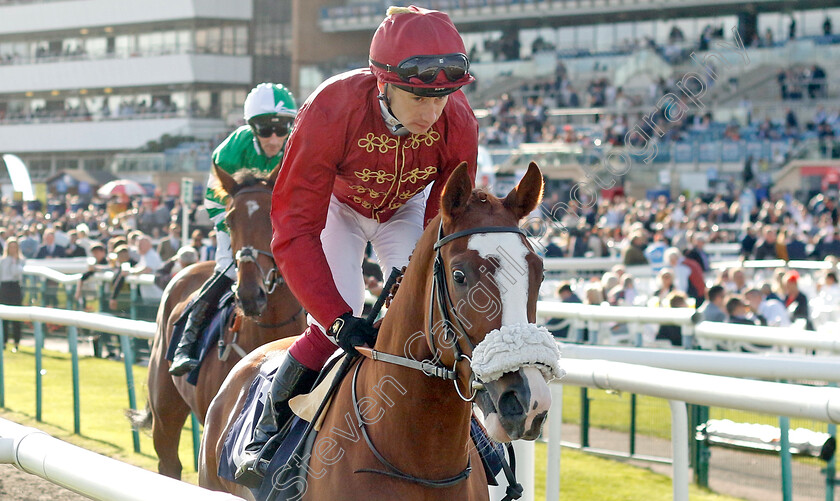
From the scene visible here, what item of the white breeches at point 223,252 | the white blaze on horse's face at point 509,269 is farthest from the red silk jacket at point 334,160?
the white breeches at point 223,252

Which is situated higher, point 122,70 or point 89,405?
point 122,70

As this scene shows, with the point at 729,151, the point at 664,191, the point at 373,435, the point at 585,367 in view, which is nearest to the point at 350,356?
the point at 373,435

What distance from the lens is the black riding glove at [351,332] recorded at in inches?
102

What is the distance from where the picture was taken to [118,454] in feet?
21.7

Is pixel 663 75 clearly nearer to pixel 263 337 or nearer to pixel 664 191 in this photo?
pixel 664 191

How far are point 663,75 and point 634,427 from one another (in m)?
23.6

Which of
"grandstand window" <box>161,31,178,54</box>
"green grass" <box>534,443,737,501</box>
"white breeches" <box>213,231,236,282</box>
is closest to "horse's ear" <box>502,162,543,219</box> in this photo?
"white breeches" <box>213,231,236,282</box>

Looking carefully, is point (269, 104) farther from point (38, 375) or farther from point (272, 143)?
point (38, 375)

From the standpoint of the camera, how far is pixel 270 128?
16.1ft

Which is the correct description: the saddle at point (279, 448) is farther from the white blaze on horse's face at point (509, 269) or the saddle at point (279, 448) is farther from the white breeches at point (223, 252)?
the white breeches at point (223, 252)

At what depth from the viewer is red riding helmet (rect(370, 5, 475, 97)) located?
8.30 feet

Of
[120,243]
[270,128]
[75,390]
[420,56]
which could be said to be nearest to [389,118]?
[420,56]

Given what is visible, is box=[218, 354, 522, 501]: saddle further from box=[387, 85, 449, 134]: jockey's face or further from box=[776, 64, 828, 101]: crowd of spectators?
box=[776, 64, 828, 101]: crowd of spectators

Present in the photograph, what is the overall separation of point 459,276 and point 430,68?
63 centimetres
